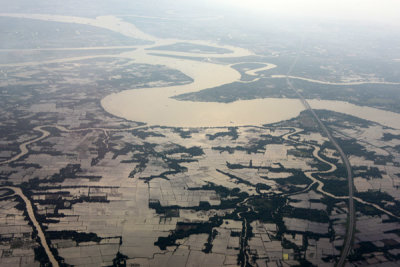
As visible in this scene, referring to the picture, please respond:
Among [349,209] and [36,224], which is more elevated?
[349,209]

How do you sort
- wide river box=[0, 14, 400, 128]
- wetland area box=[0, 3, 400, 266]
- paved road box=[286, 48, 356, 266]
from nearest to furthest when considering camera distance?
paved road box=[286, 48, 356, 266] → wetland area box=[0, 3, 400, 266] → wide river box=[0, 14, 400, 128]

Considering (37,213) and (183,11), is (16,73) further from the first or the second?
(183,11)

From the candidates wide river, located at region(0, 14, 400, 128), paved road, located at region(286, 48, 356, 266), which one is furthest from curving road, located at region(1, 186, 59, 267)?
wide river, located at region(0, 14, 400, 128)

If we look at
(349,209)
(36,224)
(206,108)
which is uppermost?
(206,108)

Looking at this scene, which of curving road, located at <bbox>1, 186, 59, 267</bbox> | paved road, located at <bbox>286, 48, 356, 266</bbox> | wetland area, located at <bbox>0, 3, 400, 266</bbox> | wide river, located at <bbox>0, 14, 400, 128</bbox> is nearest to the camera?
curving road, located at <bbox>1, 186, 59, 267</bbox>

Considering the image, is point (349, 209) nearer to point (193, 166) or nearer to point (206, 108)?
point (193, 166)

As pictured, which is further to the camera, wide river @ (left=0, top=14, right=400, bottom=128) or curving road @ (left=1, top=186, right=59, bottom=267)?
wide river @ (left=0, top=14, right=400, bottom=128)

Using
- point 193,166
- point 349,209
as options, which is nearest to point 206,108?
point 193,166

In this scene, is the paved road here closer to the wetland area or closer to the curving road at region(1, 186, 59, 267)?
the wetland area

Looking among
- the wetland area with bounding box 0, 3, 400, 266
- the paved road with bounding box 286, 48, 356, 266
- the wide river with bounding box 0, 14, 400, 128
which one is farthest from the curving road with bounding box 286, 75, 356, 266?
the wide river with bounding box 0, 14, 400, 128

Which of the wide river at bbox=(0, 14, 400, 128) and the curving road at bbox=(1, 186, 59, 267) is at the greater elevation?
the wide river at bbox=(0, 14, 400, 128)

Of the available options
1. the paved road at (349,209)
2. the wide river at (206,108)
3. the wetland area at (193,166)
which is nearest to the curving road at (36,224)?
the wetland area at (193,166)

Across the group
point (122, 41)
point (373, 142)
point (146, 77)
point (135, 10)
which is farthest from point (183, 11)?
point (373, 142)
